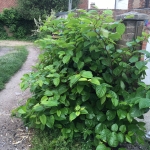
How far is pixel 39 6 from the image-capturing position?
16688mm

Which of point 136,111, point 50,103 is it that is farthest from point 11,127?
point 136,111

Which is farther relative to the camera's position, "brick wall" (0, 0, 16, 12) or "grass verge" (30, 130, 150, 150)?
"brick wall" (0, 0, 16, 12)

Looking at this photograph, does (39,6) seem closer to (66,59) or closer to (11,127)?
(11,127)

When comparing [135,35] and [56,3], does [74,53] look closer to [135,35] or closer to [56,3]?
[135,35]

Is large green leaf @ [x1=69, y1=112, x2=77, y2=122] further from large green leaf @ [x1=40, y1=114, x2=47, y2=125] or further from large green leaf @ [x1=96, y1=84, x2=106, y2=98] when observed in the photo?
large green leaf @ [x1=96, y1=84, x2=106, y2=98]

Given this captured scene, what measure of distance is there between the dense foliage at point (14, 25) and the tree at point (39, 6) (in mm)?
1367

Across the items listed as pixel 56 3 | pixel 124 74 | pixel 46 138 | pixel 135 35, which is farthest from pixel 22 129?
pixel 56 3

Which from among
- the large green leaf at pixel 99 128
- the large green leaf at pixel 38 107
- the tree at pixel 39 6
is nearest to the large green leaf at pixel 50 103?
the large green leaf at pixel 38 107

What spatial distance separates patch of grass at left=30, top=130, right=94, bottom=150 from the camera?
2.65m

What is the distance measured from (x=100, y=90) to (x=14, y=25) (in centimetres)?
1779

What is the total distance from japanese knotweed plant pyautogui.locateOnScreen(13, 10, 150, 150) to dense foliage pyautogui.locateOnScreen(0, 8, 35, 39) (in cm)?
1685

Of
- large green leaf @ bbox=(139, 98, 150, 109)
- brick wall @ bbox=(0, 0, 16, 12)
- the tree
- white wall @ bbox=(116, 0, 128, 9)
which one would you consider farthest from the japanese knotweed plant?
brick wall @ bbox=(0, 0, 16, 12)

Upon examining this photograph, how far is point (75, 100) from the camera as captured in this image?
268 centimetres

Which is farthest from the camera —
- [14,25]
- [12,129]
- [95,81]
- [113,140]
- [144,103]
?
[14,25]
